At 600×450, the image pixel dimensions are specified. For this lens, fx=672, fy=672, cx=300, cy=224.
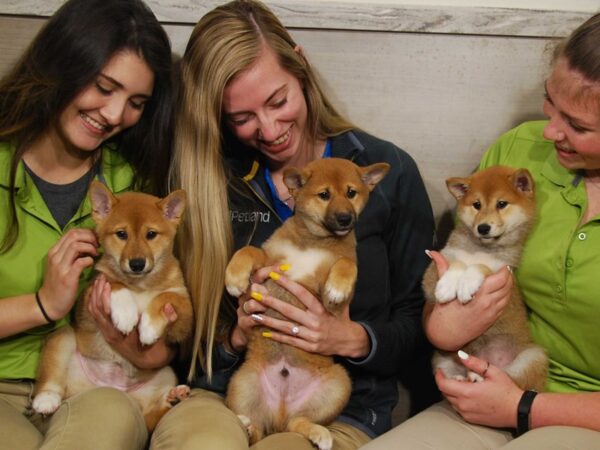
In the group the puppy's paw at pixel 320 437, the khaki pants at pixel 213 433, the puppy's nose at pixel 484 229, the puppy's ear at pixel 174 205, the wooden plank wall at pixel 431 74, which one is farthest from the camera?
the wooden plank wall at pixel 431 74

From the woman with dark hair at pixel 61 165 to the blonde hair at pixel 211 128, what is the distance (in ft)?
0.47

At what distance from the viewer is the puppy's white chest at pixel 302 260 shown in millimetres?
2174

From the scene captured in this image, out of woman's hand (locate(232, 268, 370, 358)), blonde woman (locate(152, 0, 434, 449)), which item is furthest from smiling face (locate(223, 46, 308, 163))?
woman's hand (locate(232, 268, 370, 358))

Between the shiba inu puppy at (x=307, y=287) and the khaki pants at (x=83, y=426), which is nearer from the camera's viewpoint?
the khaki pants at (x=83, y=426)

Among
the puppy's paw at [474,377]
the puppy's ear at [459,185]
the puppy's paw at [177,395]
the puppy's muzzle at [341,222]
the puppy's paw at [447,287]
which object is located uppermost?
the puppy's ear at [459,185]

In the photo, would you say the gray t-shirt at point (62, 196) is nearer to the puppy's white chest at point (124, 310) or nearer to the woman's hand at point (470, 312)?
the puppy's white chest at point (124, 310)

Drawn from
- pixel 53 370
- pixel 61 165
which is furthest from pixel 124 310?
pixel 61 165

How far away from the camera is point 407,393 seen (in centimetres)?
288

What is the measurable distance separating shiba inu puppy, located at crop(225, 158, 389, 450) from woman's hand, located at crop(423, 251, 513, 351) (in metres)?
0.28

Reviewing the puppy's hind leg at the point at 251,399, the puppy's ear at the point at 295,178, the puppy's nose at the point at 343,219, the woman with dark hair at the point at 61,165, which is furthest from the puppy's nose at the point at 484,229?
the woman with dark hair at the point at 61,165

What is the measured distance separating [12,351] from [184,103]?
40.6 inches

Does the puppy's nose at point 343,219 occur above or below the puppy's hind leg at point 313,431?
above

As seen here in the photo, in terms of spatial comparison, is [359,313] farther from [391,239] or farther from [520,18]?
[520,18]

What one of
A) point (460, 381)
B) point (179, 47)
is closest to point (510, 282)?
point (460, 381)
